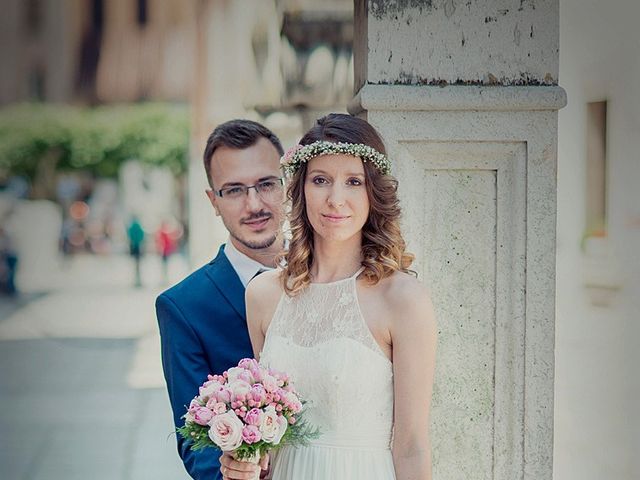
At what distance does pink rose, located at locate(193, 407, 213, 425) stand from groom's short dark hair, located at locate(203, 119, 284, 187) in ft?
3.24

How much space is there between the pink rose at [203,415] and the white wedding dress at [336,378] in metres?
0.29

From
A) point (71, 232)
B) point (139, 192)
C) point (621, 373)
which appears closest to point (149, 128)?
point (139, 192)

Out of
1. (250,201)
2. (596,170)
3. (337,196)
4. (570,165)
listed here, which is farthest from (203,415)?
(570,165)

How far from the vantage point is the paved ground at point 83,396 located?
759 centimetres

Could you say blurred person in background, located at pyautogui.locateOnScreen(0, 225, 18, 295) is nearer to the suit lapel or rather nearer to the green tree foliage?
the suit lapel

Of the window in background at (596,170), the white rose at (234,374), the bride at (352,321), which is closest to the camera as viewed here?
the white rose at (234,374)

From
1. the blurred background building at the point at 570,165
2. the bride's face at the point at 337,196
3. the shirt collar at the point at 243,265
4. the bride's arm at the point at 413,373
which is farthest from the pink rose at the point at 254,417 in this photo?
the blurred background building at the point at 570,165

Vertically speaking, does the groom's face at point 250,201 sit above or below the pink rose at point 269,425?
above

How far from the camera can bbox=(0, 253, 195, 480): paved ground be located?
24.9 feet

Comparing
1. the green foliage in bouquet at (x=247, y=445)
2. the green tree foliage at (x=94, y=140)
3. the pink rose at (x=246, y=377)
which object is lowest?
the green foliage in bouquet at (x=247, y=445)

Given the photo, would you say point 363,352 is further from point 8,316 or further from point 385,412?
point 8,316

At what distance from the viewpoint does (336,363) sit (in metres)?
2.38

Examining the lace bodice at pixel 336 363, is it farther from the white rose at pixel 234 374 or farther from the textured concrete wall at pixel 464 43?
the textured concrete wall at pixel 464 43

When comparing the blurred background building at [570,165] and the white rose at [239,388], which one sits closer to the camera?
the white rose at [239,388]
